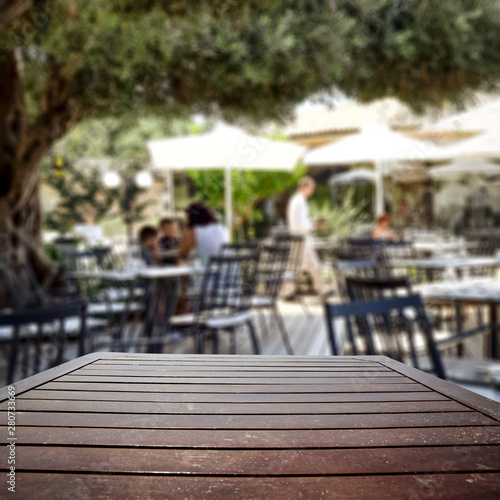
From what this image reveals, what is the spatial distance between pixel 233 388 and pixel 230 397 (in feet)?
0.19

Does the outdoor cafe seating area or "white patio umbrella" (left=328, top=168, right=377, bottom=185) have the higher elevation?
"white patio umbrella" (left=328, top=168, right=377, bottom=185)

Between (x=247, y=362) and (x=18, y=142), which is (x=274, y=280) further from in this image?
(x=247, y=362)

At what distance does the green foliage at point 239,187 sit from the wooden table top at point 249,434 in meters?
8.29

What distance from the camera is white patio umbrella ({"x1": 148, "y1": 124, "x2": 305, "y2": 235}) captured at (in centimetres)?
662

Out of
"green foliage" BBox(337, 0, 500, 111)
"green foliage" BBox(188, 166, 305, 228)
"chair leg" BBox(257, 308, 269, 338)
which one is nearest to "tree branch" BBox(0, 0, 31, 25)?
"green foliage" BBox(337, 0, 500, 111)

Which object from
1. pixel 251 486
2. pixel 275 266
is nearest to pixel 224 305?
pixel 275 266

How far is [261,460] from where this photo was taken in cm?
78

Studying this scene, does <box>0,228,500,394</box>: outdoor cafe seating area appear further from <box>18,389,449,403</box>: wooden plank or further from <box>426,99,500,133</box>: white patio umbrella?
<box>426,99,500,133</box>: white patio umbrella

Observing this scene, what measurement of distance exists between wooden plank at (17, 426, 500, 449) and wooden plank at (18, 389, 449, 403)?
0.15 m

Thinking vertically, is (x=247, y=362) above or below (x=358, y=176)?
below

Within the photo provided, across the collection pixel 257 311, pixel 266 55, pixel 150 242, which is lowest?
pixel 257 311

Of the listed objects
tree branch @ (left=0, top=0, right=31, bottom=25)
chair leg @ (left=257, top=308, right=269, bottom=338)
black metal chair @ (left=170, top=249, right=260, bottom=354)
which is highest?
tree branch @ (left=0, top=0, right=31, bottom=25)

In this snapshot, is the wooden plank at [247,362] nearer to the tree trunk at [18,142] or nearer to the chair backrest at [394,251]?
the chair backrest at [394,251]

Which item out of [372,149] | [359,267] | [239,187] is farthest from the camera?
[239,187]
